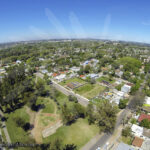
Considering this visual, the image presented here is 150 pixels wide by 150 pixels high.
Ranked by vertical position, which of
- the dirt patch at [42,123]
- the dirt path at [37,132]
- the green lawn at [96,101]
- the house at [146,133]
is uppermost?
the green lawn at [96,101]

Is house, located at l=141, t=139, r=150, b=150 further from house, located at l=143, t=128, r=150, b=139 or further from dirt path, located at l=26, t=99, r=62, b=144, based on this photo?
dirt path, located at l=26, t=99, r=62, b=144

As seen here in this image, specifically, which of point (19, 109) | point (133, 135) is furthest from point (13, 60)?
point (133, 135)

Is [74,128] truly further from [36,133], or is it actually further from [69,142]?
[36,133]

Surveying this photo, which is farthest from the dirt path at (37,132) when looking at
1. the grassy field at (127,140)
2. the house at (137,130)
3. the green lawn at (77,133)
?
the house at (137,130)

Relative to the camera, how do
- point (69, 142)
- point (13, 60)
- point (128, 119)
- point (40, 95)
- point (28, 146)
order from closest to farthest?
point (28, 146)
point (69, 142)
point (128, 119)
point (40, 95)
point (13, 60)

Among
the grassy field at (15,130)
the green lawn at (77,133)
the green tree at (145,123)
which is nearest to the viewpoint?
the green lawn at (77,133)

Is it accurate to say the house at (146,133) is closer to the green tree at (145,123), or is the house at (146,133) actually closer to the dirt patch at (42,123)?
the green tree at (145,123)

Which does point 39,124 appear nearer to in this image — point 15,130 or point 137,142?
point 15,130

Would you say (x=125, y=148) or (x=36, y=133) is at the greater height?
(x=125, y=148)
